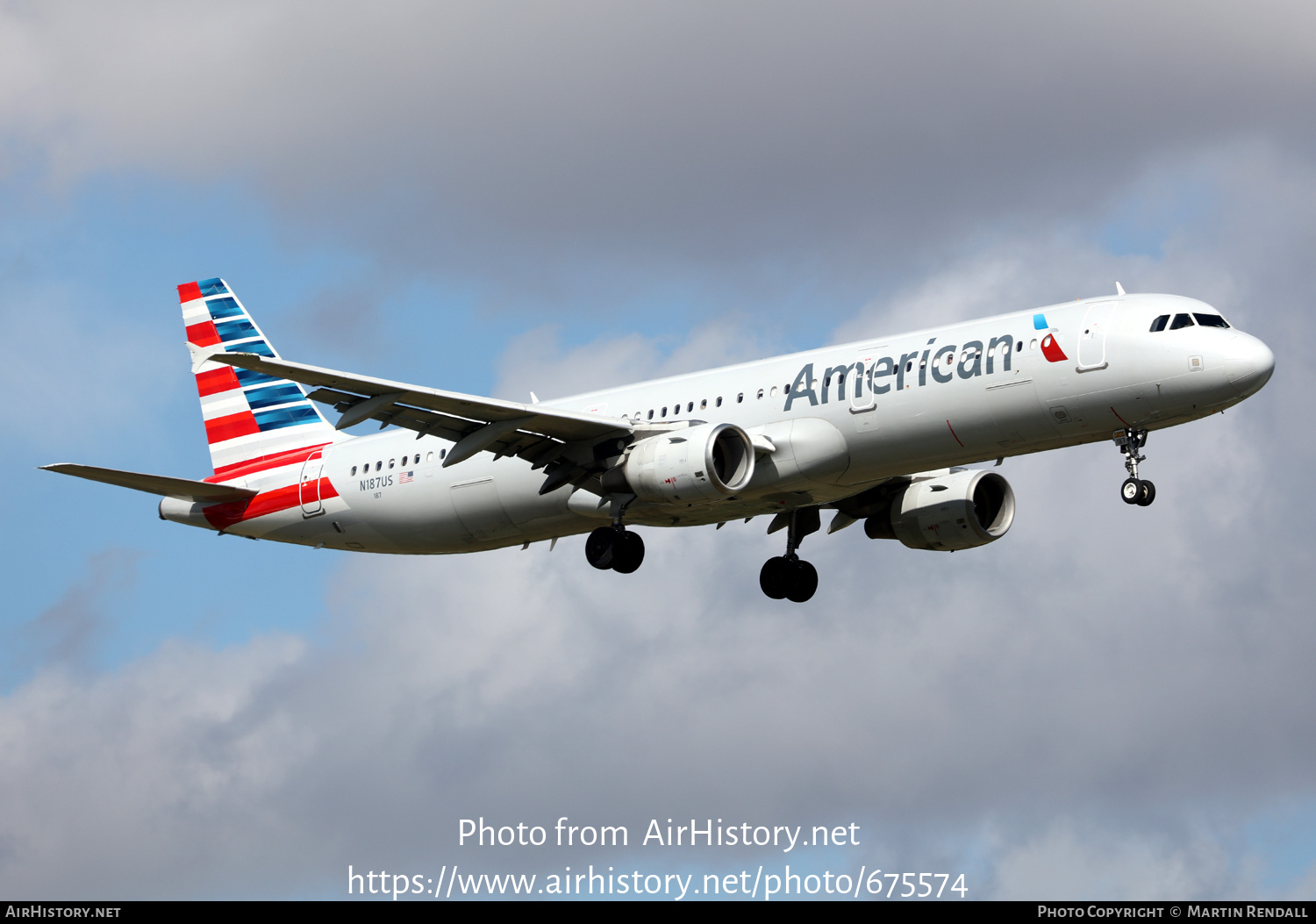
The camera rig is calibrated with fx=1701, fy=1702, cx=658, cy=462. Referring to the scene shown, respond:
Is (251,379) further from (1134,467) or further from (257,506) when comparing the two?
(1134,467)

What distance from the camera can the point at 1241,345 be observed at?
3656 centimetres

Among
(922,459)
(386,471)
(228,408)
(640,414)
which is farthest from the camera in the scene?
(228,408)

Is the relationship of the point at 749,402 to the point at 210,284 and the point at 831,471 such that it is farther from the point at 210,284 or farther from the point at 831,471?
the point at 210,284

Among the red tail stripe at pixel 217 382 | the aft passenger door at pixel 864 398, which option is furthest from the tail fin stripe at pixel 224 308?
the aft passenger door at pixel 864 398

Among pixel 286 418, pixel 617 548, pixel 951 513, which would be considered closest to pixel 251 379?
pixel 286 418

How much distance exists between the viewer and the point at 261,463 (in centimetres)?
5044

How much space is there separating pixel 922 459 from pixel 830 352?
356 centimetres

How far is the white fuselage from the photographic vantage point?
3691cm

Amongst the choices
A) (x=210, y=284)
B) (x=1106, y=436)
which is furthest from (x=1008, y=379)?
(x=210, y=284)

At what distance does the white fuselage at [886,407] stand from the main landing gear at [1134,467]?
35cm

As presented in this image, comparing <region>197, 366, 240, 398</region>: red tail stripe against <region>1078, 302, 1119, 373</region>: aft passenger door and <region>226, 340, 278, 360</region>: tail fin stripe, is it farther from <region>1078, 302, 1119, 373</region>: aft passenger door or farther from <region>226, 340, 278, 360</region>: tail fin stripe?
<region>1078, 302, 1119, 373</region>: aft passenger door

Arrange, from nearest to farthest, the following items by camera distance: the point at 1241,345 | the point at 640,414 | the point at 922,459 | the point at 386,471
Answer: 1. the point at 1241,345
2. the point at 922,459
3. the point at 640,414
4. the point at 386,471

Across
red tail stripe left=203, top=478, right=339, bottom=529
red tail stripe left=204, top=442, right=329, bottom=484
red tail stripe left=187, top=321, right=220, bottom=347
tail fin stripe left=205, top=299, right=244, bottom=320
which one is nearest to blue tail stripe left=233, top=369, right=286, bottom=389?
red tail stripe left=187, top=321, right=220, bottom=347

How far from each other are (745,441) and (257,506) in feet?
53.6
